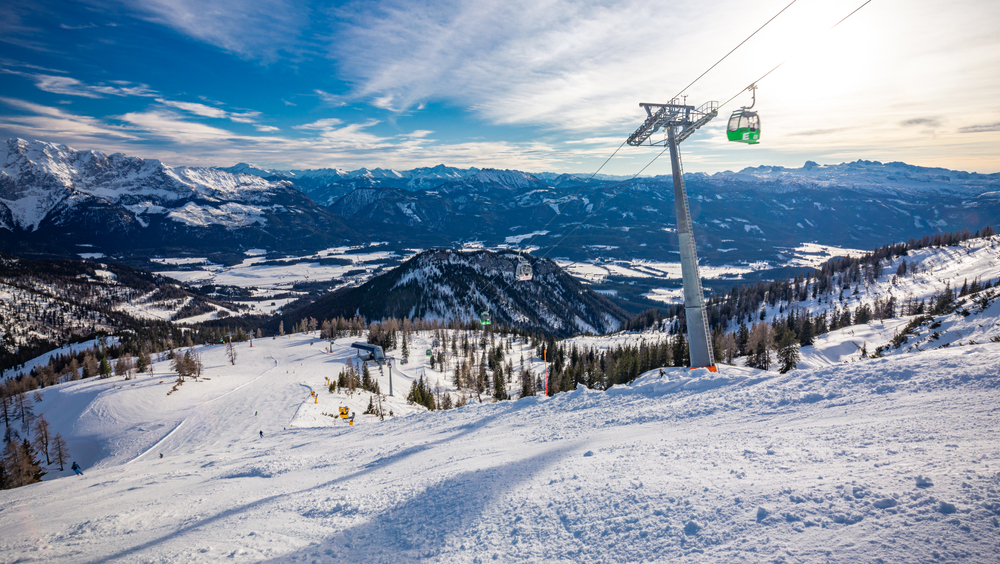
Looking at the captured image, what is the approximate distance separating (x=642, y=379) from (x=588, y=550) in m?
14.3

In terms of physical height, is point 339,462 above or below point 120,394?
above

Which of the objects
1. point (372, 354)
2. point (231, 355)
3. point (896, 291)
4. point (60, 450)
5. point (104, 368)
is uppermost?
point (104, 368)

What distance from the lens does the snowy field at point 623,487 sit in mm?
6258

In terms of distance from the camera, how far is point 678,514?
7348 millimetres

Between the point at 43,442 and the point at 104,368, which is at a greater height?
the point at 104,368

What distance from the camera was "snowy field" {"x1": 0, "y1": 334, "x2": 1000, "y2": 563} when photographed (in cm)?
626

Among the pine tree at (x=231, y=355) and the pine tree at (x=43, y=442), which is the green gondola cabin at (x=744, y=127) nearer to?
the pine tree at (x=43, y=442)

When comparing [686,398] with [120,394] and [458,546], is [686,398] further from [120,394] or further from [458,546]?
[120,394]

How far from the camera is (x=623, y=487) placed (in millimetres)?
8781

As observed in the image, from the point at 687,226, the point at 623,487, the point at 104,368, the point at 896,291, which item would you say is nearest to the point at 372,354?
the point at 104,368

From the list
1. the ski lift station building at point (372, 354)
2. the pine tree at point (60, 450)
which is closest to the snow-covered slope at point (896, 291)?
the ski lift station building at point (372, 354)

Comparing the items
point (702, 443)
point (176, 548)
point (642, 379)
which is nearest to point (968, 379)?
point (702, 443)

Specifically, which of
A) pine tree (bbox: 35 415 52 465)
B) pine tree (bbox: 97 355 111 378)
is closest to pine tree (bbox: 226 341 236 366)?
pine tree (bbox: 97 355 111 378)

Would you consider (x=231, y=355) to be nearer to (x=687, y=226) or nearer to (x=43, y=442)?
(x=43, y=442)
